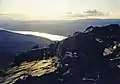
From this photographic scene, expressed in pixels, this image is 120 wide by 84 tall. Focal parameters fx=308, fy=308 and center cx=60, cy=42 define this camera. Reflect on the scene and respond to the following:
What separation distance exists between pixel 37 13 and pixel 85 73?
1.04 m

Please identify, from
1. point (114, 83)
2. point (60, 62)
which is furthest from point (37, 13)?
point (114, 83)

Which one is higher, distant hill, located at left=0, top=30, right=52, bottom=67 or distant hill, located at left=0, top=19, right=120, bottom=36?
distant hill, located at left=0, top=19, right=120, bottom=36

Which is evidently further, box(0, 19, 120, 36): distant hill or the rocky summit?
box(0, 19, 120, 36): distant hill

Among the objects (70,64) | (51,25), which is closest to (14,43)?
(51,25)

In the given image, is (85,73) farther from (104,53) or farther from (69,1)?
(69,1)

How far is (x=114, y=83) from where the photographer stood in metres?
3.93

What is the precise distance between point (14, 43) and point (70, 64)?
2.56 feet

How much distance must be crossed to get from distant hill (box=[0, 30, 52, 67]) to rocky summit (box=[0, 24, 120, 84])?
7 centimetres

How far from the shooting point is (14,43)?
4031mm

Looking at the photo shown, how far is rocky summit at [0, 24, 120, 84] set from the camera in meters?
3.95

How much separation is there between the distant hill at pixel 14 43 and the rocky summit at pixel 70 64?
7 cm

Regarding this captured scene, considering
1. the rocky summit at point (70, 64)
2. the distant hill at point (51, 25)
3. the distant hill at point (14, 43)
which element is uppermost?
the distant hill at point (51, 25)

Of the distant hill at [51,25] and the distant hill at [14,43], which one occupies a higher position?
the distant hill at [51,25]

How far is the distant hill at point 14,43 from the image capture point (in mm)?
4020
